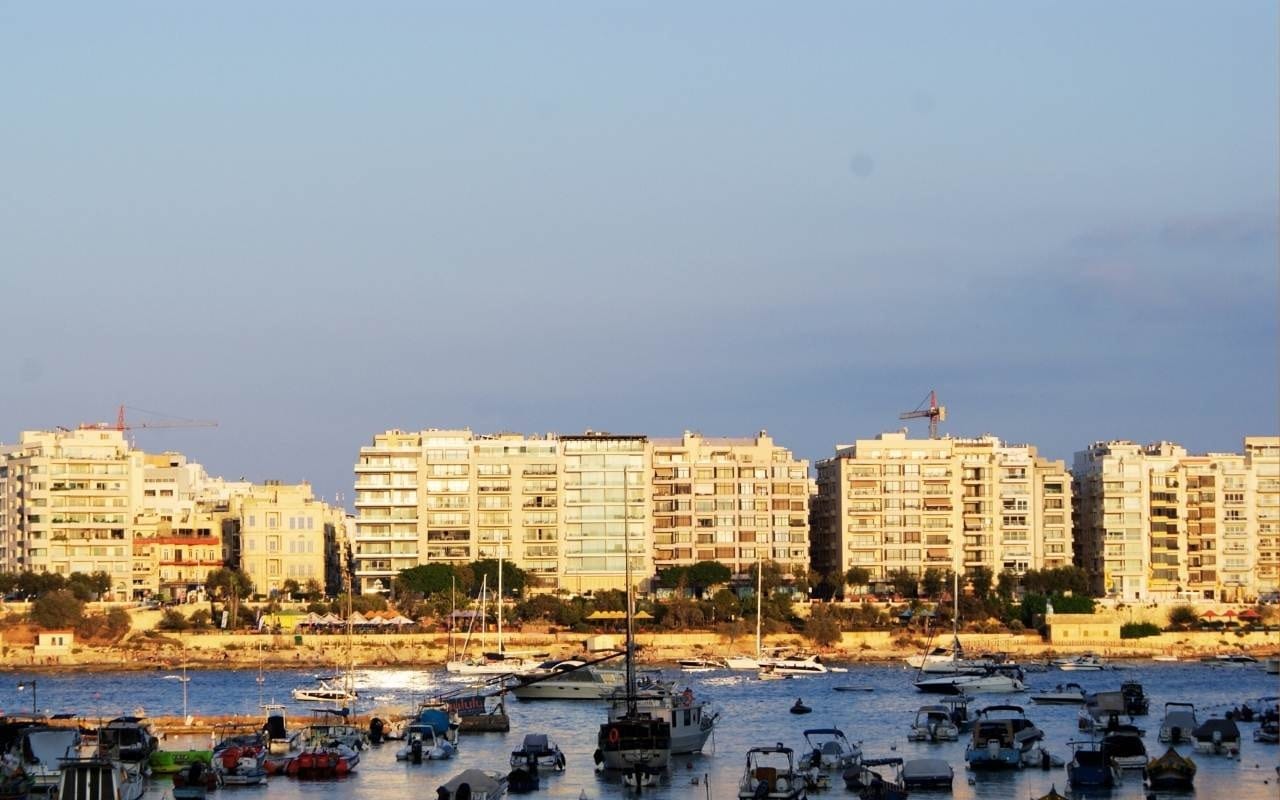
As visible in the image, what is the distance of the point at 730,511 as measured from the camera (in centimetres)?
12950

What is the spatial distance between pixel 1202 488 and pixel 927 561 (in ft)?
60.6

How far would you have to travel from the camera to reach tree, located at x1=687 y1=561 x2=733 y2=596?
406ft

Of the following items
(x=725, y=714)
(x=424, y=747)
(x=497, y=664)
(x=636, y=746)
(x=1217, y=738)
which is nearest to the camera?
(x=636, y=746)

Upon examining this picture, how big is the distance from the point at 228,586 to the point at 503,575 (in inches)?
591

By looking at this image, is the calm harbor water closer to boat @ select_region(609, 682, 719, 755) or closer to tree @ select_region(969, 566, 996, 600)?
boat @ select_region(609, 682, 719, 755)

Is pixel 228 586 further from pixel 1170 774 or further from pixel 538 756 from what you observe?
pixel 1170 774

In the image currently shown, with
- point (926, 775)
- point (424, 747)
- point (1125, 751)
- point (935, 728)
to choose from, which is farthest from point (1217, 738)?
point (424, 747)

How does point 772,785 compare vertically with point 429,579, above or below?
below

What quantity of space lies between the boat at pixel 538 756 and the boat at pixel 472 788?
18.1 feet

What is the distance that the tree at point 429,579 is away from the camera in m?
118

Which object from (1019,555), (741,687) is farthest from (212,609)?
(1019,555)

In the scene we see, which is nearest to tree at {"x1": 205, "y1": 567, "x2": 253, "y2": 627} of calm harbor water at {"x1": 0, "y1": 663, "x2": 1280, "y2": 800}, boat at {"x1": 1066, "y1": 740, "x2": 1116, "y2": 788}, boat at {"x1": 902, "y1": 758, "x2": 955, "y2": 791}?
calm harbor water at {"x1": 0, "y1": 663, "x2": 1280, "y2": 800}

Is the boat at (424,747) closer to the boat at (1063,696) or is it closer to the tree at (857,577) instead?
the boat at (1063,696)

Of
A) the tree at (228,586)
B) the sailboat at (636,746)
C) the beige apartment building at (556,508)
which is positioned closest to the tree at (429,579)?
the beige apartment building at (556,508)
